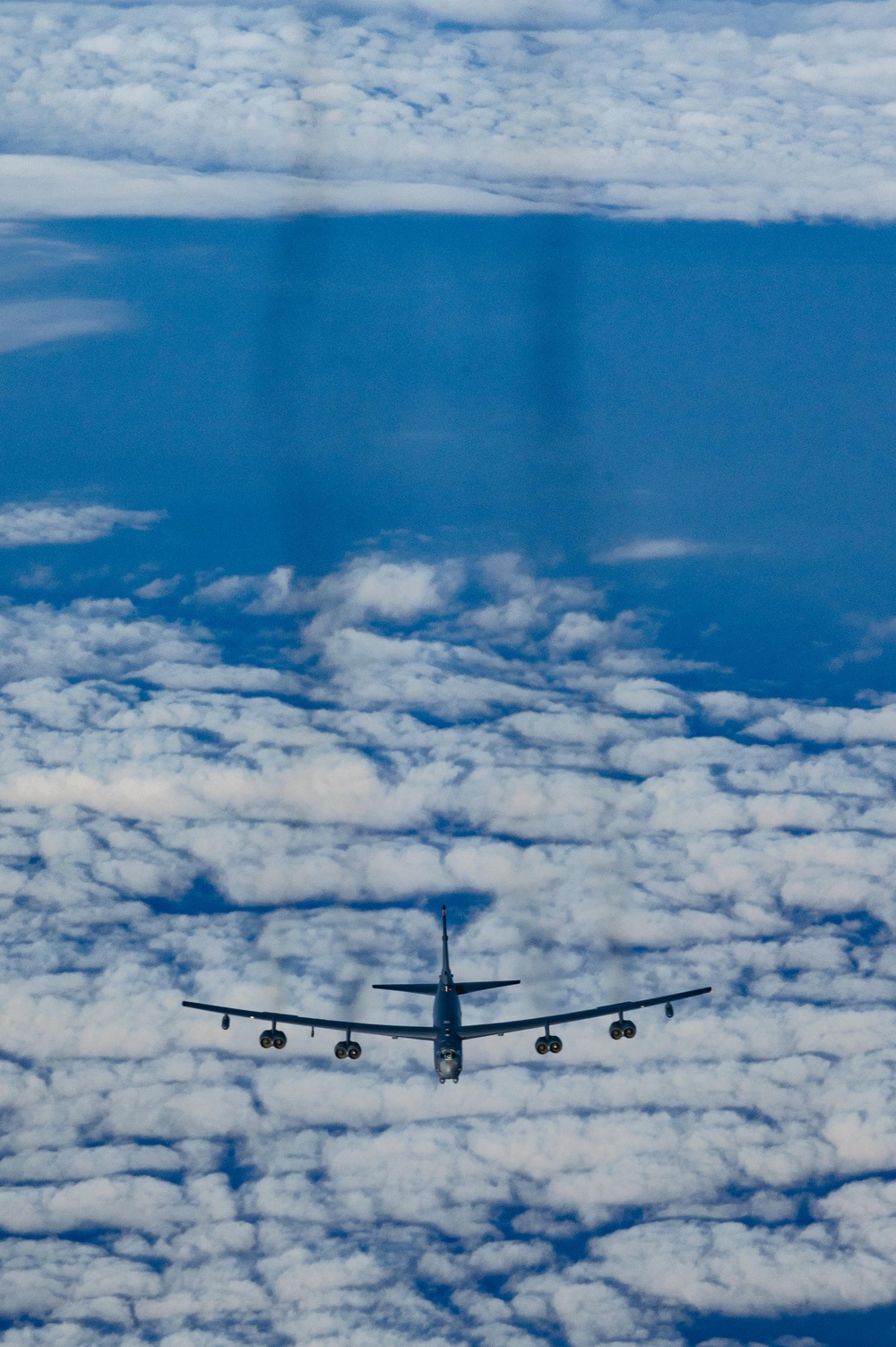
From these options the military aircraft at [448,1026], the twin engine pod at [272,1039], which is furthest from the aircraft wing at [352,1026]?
the twin engine pod at [272,1039]

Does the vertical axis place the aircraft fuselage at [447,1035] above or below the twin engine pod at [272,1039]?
above

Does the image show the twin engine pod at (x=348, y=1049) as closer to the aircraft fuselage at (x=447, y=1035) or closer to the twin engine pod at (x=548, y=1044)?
the aircraft fuselage at (x=447, y=1035)

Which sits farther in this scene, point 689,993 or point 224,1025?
point 689,993

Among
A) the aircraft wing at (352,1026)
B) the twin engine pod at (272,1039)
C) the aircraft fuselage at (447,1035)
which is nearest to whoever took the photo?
the twin engine pod at (272,1039)

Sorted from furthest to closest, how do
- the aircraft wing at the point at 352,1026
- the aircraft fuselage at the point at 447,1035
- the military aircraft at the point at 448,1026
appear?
1. the aircraft fuselage at the point at 447,1035
2. the aircraft wing at the point at 352,1026
3. the military aircraft at the point at 448,1026

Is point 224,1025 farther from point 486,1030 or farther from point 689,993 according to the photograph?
Result: point 689,993

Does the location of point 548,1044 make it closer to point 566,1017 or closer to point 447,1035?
point 566,1017

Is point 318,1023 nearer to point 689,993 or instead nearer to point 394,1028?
point 394,1028

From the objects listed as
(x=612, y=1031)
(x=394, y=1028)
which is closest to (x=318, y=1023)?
(x=394, y=1028)

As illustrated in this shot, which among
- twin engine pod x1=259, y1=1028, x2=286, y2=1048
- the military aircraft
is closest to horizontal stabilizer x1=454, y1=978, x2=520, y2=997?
the military aircraft

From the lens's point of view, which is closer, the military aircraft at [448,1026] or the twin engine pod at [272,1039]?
the twin engine pod at [272,1039]
